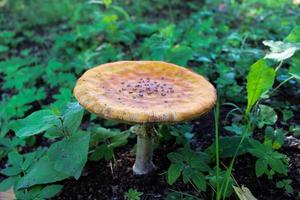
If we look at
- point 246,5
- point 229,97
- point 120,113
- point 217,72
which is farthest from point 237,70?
point 246,5

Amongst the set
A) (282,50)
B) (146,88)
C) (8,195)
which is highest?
(282,50)

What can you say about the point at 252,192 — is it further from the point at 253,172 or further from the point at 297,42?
the point at 297,42

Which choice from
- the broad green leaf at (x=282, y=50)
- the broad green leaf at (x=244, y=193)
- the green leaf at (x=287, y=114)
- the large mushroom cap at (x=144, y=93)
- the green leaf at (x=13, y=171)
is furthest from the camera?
the green leaf at (x=287, y=114)

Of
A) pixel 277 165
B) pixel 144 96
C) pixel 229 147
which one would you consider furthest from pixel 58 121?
pixel 277 165

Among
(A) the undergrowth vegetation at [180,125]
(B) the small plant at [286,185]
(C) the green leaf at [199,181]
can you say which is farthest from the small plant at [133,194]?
(B) the small plant at [286,185]

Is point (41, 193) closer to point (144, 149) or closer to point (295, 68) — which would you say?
point (144, 149)

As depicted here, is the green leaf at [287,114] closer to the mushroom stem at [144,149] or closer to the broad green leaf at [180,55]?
the broad green leaf at [180,55]
